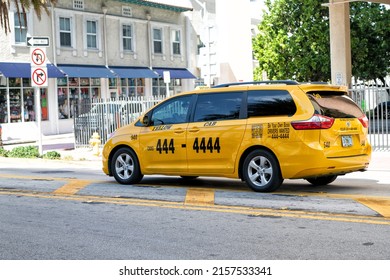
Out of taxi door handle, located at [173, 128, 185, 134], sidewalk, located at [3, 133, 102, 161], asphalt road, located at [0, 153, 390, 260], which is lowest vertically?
asphalt road, located at [0, 153, 390, 260]

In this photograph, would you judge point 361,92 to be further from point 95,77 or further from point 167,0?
point 167,0

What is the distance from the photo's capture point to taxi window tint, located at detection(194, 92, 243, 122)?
1074cm

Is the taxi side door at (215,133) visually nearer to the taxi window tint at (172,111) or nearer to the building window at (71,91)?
the taxi window tint at (172,111)

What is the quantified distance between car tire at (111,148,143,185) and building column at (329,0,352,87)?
57.7ft

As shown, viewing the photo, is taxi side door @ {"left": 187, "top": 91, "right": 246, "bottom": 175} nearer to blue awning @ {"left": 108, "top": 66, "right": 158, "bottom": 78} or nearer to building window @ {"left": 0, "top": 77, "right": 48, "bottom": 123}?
building window @ {"left": 0, "top": 77, "right": 48, "bottom": 123}

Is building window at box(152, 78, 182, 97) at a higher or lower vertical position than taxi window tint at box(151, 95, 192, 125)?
higher

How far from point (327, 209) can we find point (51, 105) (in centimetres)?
2850

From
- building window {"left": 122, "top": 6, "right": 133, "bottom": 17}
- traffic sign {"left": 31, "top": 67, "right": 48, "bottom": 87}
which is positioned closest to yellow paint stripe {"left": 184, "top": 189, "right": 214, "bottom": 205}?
traffic sign {"left": 31, "top": 67, "right": 48, "bottom": 87}

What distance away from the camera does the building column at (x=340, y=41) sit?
92.3 ft

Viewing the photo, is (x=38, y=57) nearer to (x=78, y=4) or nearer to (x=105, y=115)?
(x=105, y=115)

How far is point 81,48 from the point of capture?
3722 cm

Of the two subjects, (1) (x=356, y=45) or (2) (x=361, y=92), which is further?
(1) (x=356, y=45)

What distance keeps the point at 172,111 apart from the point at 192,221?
3.61 meters

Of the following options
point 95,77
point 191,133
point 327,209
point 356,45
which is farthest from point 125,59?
point 327,209
